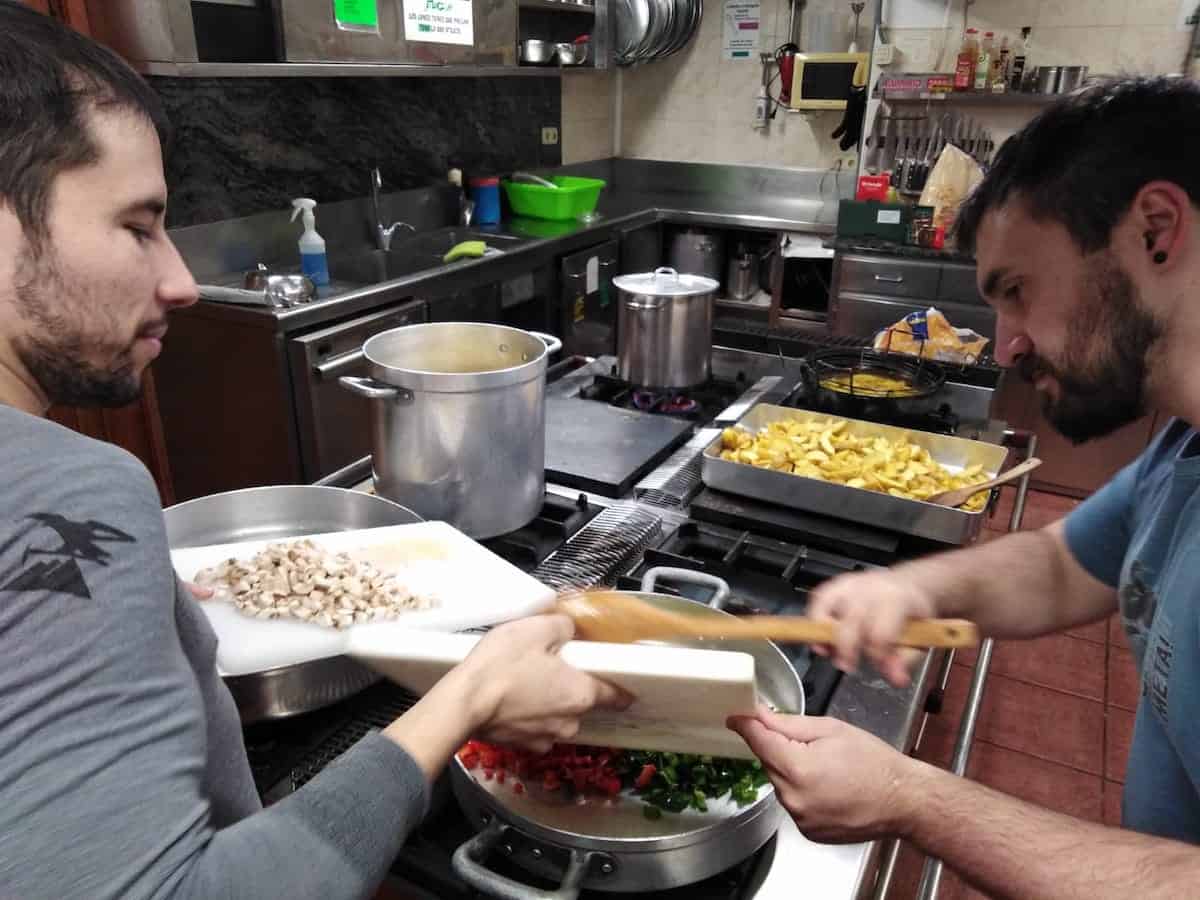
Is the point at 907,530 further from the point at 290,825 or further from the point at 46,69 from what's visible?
the point at 46,69

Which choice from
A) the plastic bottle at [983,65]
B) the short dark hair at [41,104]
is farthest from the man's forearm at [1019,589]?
the plastic bottle at [983,65]

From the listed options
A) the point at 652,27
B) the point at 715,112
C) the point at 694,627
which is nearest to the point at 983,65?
the point at 715,112

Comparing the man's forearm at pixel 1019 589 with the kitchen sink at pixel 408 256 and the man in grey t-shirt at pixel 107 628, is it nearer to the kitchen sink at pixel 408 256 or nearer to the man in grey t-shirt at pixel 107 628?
the man in grey t-shirt at pixel 107 628

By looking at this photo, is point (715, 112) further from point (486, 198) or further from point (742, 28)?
point (486, 198)

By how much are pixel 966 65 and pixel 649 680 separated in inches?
160

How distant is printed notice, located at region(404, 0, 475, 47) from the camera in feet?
9.95

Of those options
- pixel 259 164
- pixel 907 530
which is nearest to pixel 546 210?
pixel 259 164

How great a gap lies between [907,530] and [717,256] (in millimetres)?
3526

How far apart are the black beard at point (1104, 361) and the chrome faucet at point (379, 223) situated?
120 inches

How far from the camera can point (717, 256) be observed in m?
4.65

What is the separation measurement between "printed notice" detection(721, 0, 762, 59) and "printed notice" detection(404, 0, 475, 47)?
6.29 ft

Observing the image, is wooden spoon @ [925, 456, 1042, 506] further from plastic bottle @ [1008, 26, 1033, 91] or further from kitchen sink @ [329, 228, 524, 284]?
plastic bottle @ [1008, 26, 1033, 91]

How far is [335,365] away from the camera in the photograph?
259cm

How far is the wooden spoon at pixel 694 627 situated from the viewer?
2.96ft
